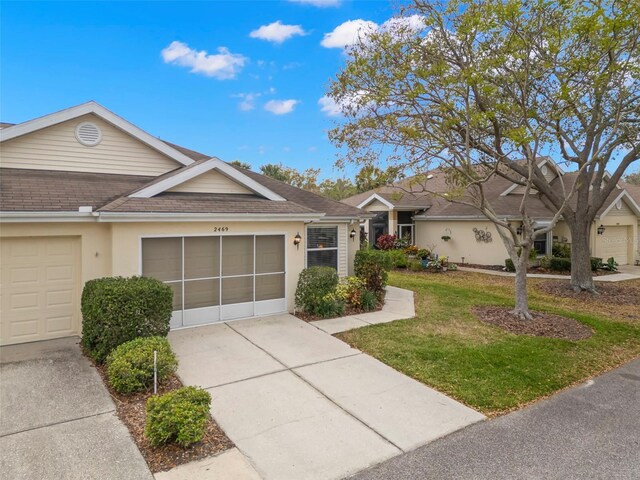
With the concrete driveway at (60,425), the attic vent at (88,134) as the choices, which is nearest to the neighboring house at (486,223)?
the attic vent at (88,134)

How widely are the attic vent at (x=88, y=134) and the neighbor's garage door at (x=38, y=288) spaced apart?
3.68m

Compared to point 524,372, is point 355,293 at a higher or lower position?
higher

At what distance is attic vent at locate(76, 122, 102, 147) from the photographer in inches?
402

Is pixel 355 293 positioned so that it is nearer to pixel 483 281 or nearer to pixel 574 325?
A: pixel 574 325

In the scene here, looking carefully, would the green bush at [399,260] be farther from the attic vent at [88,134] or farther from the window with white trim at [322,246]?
the attic vent at [88,134]

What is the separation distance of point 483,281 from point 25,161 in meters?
16.3

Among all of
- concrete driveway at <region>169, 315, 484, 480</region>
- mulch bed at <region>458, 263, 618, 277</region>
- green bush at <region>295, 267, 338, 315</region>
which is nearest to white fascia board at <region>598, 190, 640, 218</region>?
mulch bed at <region>458, 263, 618, 277</region>

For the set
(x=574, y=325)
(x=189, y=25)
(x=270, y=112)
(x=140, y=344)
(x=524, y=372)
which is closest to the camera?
(x=140, y=344)

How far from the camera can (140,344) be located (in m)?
6.00

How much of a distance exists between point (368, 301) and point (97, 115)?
895cm

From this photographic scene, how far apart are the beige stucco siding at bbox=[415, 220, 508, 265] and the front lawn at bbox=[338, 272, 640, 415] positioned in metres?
8.17

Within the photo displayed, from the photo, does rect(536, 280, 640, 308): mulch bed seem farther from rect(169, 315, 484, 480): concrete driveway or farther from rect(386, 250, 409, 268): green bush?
A: rect(169, 315, 484, 480): concrete driveway

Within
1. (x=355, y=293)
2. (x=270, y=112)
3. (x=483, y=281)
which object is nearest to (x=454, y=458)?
(x=355, y=293)

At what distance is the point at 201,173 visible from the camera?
32.4ft
